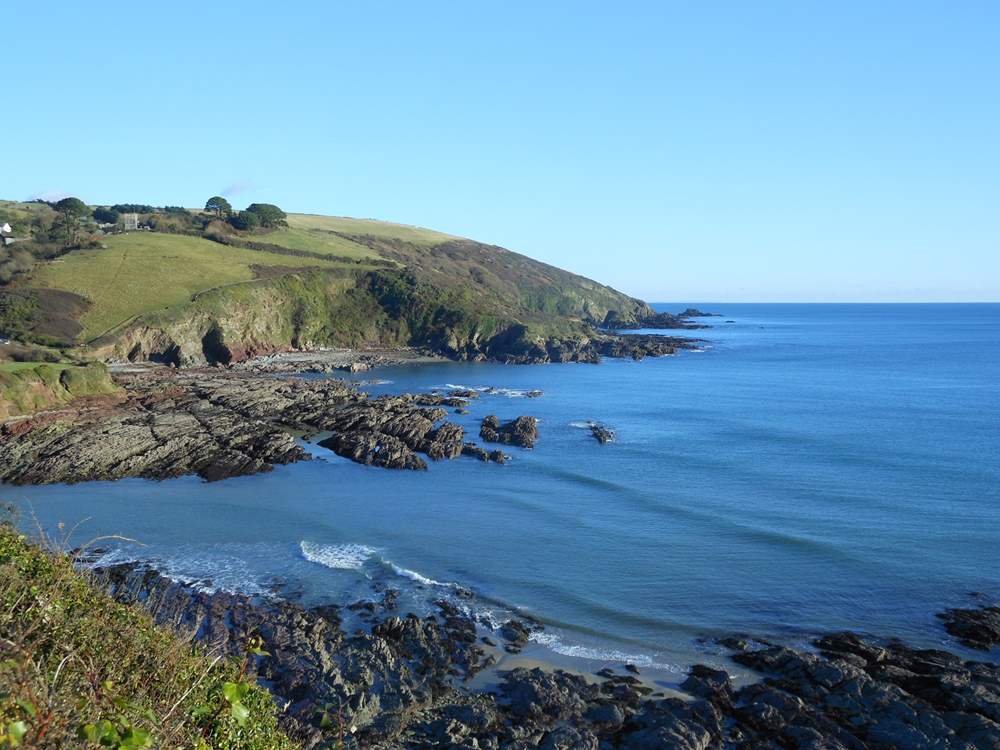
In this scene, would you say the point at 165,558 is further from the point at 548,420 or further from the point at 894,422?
the point at 894,422

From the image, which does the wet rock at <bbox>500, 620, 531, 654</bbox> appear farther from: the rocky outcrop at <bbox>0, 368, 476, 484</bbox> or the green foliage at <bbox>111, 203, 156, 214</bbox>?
the green foliage at <bbox>111, 203, 156, 214</bbox>

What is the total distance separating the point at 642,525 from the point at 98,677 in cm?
3251

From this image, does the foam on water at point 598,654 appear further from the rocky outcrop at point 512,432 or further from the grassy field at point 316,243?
the grassy field at point 316,243

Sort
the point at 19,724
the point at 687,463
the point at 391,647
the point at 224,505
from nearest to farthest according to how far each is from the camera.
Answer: the point at 19,724 < the point at 391,647 < the point at 224,505 < the point at 687,463

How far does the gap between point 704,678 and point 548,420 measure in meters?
45.1

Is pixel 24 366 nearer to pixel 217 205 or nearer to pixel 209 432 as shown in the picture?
pixel 209 432

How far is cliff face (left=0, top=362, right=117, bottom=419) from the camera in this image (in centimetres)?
5422

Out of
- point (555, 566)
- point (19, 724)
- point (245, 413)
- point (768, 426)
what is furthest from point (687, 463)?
point (19, 724)

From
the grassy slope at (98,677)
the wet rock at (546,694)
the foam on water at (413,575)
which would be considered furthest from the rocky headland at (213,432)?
the grassy slope at (98,677)

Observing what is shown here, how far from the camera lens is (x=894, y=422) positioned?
64.9 meters

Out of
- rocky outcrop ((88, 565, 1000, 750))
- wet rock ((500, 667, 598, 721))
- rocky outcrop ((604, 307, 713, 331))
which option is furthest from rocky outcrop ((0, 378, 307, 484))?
rocky outcrop ((604, 307, 713, 331))

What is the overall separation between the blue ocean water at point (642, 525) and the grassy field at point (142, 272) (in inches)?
2087

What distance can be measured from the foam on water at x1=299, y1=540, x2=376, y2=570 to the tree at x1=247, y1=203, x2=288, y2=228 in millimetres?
125203

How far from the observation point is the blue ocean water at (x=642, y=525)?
28.8m
